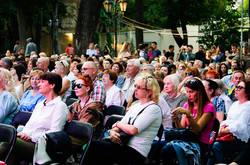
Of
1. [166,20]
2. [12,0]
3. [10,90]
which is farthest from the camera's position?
[166,20]

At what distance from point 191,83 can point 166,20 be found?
2645cm

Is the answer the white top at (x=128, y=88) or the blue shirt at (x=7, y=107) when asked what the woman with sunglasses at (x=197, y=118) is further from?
the white top at (x=128, y=88)

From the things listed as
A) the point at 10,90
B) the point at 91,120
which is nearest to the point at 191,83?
the point at 91,120

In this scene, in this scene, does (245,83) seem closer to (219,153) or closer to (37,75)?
(219,153)

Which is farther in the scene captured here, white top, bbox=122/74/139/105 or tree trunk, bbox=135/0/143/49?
tree trunk, bbox=135/0/143/49

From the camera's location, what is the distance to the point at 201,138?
17.3 feet

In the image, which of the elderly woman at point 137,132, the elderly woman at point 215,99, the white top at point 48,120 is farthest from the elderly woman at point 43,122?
the elderly woman at point 215,99

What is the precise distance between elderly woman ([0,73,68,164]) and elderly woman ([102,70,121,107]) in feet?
8.00

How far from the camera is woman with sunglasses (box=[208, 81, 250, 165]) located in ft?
18.2

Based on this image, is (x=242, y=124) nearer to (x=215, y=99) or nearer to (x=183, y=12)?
(x=215, y=99)

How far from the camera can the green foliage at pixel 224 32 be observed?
86.1ft

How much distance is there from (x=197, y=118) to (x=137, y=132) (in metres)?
0.95

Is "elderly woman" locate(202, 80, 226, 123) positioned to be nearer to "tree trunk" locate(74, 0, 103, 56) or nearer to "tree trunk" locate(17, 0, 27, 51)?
"tree trunk" locate(74, 0, 103, 56)

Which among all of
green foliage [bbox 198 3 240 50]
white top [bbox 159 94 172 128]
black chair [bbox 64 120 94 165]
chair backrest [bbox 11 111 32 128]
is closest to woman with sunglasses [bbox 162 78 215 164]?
white top [bbox 159 94 172 128]
